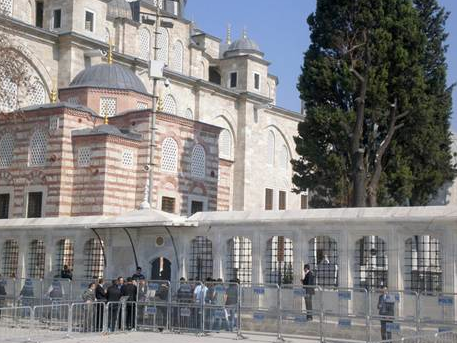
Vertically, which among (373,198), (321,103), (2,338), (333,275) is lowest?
(2,338)

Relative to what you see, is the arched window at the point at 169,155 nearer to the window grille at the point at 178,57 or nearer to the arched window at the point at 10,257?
the arched window at the point at 10,257

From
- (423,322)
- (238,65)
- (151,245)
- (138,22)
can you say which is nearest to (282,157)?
(238,65)

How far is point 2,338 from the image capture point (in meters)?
12.1

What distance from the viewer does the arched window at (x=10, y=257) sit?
18.5m

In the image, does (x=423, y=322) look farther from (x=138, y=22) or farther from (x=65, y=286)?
(x=138, y=22)

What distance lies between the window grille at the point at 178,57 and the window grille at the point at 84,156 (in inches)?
532

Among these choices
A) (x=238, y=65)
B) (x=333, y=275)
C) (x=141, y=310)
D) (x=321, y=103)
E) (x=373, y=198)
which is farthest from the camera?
(x=238, y=65)

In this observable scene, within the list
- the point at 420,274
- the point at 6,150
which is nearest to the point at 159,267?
the point at 420,274

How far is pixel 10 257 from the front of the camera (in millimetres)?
18656

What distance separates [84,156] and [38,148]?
179 cm

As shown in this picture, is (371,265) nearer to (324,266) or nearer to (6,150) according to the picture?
(324,266)

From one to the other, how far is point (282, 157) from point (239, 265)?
2839 centimetres

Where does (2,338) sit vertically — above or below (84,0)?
below

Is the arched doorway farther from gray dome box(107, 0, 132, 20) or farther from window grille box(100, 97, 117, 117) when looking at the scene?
gray dome box(107, 0, 132, 20)
